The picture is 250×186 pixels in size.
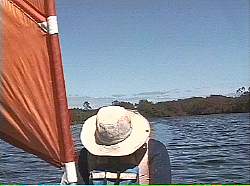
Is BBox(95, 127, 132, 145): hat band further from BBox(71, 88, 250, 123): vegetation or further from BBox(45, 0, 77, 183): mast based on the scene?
BBox(71, 88, 250, 123): vegetation

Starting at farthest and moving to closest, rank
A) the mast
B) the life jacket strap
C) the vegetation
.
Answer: the vegetation → the mast → the life jacket strap

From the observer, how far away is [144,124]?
3.86 ft

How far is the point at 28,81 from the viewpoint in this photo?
4.54 ft

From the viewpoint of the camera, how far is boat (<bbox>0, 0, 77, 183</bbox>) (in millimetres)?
1341

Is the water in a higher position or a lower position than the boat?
lower

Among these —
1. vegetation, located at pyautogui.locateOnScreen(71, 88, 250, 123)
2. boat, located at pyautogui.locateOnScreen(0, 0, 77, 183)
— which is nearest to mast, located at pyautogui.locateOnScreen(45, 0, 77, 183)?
boat, located at pyautogui.locateOnScreen(0, 0, 77, 183)

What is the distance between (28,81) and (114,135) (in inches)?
15.4

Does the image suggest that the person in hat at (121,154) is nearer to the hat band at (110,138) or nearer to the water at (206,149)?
the hat band at (110,138)

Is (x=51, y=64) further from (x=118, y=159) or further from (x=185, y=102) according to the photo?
(x=185, y=102)

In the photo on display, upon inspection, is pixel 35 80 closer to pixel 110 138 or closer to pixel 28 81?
pixel 28 81

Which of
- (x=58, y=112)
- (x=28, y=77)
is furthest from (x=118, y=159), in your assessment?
(x=28, y=77)

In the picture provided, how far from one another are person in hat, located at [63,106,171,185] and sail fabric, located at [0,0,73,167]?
0.80 ft

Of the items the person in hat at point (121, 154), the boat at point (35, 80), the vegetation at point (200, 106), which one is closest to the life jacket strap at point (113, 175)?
the person in hat at point (121, 154)

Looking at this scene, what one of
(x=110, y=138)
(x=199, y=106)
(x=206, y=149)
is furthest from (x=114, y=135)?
(x=206, y=149)
